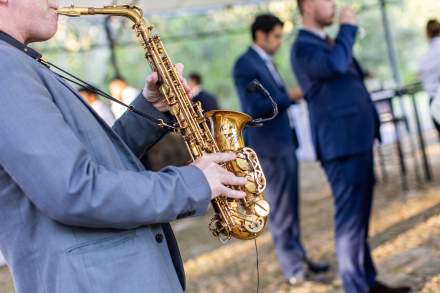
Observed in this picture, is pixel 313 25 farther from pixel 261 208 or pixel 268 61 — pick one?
Result: pixel 261 208

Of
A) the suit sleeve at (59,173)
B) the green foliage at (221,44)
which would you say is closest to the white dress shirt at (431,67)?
the suit sleeve at (59,173)

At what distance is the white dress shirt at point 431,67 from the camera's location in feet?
17.1

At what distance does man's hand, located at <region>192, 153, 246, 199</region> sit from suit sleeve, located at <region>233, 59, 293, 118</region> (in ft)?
7.87

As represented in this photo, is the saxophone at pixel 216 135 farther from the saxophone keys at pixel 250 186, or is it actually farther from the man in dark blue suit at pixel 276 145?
the man in dark blue suit at pixel 276 145

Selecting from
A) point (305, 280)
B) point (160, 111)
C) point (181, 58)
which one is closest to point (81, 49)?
point (181, 58)

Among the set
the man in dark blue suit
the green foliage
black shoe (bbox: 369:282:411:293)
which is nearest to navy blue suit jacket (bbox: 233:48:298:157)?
the man in dark blue suit

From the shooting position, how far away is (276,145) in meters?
4.08

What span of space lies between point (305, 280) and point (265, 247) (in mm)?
1111

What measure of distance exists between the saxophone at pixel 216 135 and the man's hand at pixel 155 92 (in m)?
0.02

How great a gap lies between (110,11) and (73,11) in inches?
5.8

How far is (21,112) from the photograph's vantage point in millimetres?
1193

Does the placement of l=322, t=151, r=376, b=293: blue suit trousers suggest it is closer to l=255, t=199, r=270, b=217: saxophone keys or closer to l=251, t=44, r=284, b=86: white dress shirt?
l=251, t=44, r=284, b=86: white dress shirt

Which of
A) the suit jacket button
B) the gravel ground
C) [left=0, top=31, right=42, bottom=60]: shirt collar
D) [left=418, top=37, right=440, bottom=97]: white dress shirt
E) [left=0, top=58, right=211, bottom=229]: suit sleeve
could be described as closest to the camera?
[left=0, top=58, right=211, bottom=229]: suit sleeve

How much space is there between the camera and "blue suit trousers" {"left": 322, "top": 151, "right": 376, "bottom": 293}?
311cm
